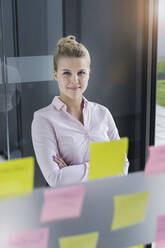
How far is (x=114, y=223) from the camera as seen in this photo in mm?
762

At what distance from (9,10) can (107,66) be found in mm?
838

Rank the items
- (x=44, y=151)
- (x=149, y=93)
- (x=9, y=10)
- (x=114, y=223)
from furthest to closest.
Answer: (x=149, y=93) < (x=9, y=10) < (x=44, y=151) < (x=114, y=223)

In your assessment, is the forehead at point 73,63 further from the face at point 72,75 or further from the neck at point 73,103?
the neck at point 73,103

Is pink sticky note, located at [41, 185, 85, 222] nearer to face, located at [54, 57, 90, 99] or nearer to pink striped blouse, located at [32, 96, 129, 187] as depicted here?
pink striped blouse, located at [32, 96, 129, 187]

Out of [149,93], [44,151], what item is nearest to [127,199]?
[44,151]

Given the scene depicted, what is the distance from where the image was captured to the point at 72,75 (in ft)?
6.91

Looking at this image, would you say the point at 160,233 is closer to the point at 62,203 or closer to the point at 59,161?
the point at 62,203

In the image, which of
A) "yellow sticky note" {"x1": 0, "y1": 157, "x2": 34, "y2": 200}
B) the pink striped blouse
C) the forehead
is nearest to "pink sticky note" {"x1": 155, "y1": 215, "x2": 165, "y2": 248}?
"yellow sticky note" {"x1": 0, "y1": 157, "x2": 34, "y2": 200}

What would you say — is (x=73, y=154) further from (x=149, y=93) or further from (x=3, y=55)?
(x=149, y=93)

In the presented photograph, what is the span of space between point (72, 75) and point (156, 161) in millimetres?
1382

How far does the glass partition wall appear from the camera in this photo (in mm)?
2709

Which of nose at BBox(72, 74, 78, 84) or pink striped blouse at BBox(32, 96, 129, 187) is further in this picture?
nose at BBox(72, 74, 78, 84)

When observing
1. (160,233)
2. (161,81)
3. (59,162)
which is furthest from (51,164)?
(161,81)

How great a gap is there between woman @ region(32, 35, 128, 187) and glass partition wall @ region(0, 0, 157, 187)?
1.94 feet
